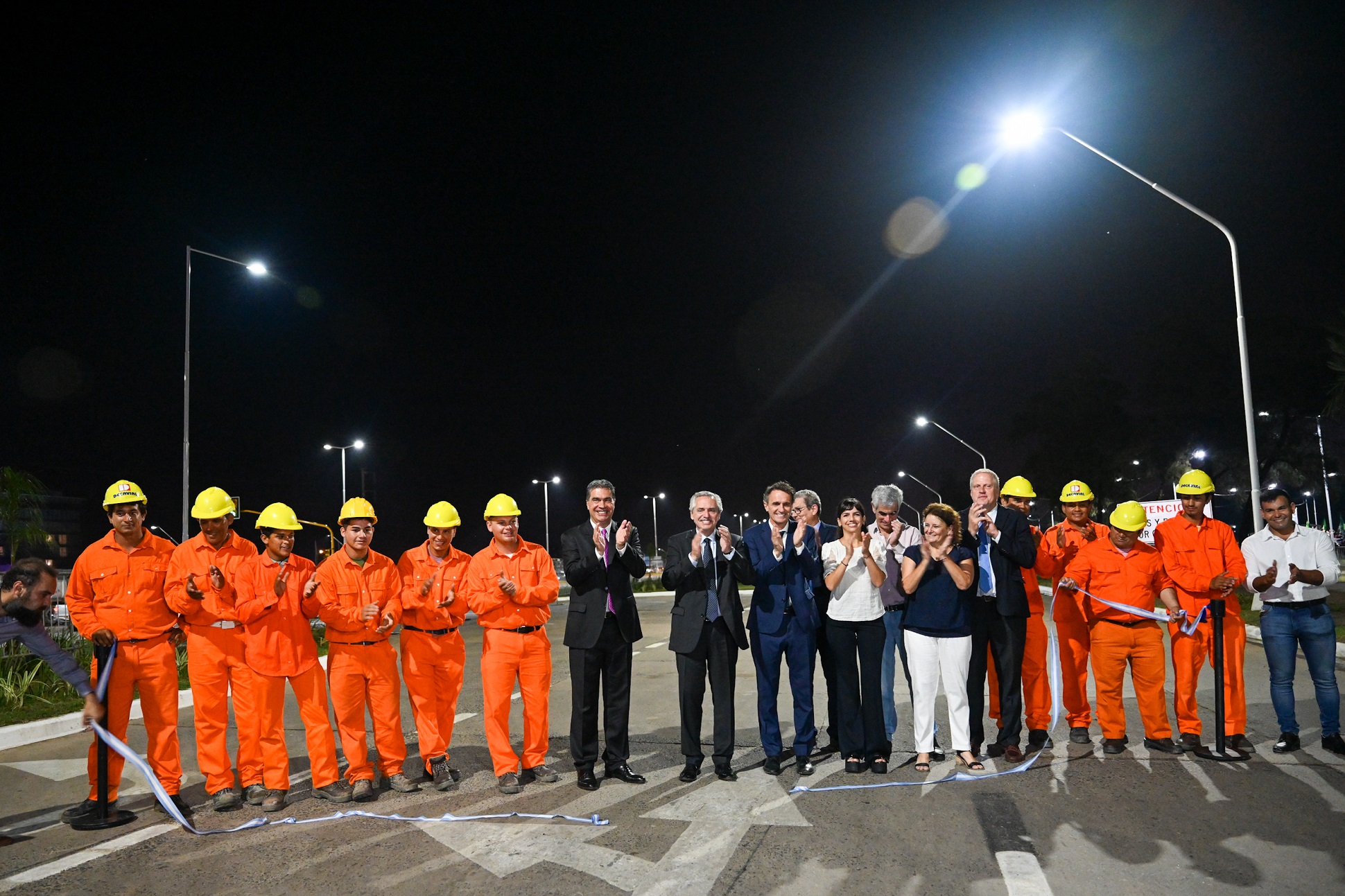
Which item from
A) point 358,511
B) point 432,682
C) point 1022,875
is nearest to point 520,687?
point 432,682

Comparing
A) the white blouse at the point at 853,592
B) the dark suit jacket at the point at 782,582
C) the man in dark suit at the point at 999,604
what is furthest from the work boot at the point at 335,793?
the man in dark suit at the point at 999,604

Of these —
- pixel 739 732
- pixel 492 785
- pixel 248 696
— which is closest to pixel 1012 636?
pixel 739 732

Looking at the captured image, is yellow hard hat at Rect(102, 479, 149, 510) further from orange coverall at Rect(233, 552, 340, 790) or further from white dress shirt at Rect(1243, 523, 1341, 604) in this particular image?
white dress shirt at Rect(1243, 523, 1341, 604)

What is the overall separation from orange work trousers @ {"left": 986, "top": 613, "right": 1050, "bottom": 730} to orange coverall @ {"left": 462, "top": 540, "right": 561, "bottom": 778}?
11.2 ft

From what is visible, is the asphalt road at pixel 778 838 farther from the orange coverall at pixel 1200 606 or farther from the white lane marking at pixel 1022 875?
the orange coverall at pixel 1200 606

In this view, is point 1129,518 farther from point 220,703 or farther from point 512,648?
point 220,703

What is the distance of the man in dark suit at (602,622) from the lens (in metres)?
6.38

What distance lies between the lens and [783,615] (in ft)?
21.7

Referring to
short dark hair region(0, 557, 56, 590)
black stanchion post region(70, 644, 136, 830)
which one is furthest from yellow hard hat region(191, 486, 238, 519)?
black stanchion post region(70, 644, 136, 830)

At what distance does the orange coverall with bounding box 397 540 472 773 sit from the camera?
6398mm

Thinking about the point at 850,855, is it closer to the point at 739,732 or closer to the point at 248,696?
the point at 739,732

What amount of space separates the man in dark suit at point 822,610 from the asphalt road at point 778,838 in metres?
0.42

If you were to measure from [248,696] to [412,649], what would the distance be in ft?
3.57

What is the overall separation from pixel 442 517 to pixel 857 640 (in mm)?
3285
